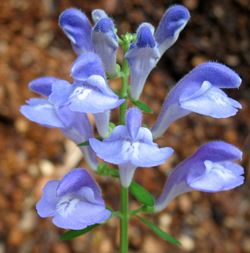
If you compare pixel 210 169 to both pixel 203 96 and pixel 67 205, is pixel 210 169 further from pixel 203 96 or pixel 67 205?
pixel 67 205

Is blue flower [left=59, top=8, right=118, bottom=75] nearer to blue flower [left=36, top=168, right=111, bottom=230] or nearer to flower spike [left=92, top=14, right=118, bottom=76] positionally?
flower spike [left=92, top=14, right=118, bottom=76]

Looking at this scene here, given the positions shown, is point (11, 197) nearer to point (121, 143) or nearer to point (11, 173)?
point (11, 173)

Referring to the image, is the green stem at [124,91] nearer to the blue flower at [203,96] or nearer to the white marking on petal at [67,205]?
the blue flower at [203,96]

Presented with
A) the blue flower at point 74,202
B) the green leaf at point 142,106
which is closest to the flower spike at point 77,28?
the green leaf at point 142,106

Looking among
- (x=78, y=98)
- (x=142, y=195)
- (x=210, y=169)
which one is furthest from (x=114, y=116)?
(x=78, y=98)

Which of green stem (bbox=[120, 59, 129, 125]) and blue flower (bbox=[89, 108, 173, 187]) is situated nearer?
blue flower (bbox=[89, 108, 173, 187])

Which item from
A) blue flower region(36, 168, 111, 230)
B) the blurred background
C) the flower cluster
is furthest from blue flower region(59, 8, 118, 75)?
the blurred background
